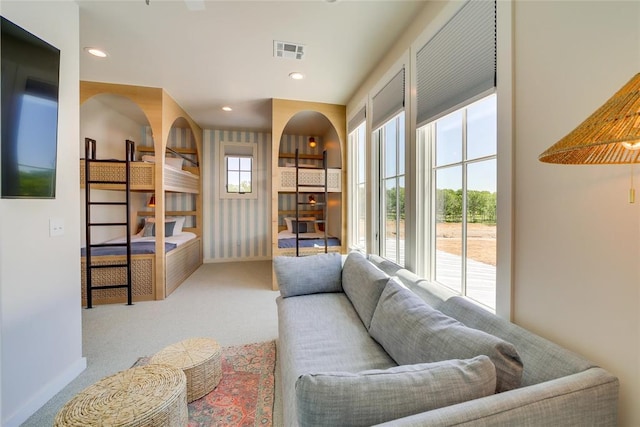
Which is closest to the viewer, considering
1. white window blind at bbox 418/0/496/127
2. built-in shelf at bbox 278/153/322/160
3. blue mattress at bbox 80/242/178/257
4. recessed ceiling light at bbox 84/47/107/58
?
white window blind at bbox 418/0/496/127

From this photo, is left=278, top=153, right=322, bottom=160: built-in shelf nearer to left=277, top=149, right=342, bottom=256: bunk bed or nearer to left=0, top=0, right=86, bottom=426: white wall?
left=277, top=149, right=342, bottom=256: bunk bed

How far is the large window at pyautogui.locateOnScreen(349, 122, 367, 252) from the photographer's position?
3.85 meters

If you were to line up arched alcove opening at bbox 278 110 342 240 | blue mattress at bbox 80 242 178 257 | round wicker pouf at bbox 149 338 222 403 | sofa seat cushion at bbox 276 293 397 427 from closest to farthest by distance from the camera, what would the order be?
sofa seat cushion at bbox 276 293 397 427 < round wicker pouf at bbox 149 338 222 403 < blue mattress at bbox 80 242 178 257 < arched alcove opening at bbox 278 110 342 240

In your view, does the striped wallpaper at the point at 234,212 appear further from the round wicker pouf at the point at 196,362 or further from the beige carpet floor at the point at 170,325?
the round wicker pouf at the point at 196,362

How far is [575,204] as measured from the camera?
1.06m

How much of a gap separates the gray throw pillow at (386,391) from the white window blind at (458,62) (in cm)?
145

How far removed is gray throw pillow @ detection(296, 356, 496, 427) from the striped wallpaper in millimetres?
5142

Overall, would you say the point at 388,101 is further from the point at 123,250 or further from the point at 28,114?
the point at 123,250

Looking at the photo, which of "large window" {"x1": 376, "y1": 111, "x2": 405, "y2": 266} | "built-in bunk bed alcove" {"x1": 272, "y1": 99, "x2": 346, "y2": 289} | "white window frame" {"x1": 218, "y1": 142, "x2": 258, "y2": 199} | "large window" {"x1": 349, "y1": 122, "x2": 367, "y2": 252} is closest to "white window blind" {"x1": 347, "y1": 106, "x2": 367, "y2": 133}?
"large window" {"x1": 349, "y1": 122, "x2": 367, "y2": 252}

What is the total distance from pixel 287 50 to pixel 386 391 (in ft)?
9.45

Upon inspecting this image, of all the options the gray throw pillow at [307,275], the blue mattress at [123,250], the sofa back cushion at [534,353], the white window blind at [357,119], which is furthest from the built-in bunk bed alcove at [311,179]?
the sofa back cushion at [534,353]

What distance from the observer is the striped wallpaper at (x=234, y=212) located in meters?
5.75

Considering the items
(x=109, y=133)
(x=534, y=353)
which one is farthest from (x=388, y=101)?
(x=109, y=133)

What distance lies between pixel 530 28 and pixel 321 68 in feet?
7.06
